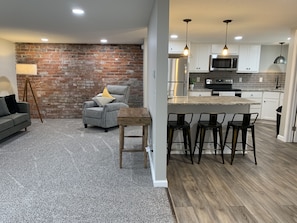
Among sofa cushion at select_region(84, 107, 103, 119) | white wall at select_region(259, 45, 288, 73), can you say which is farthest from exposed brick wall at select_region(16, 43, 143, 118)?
white wall at select_region(259, 45, 288, 73)

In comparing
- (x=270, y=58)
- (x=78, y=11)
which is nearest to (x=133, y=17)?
(x=78, y=11)

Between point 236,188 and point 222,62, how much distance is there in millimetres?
4370

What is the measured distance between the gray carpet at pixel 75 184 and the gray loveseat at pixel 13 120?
0.71 feet

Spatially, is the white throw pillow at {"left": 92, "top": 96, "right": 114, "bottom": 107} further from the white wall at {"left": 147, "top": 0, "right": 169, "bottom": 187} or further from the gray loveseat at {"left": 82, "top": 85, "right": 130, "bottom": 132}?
the white wall at {"left": 147, "top": 0, "right": 169, "bottom": 187}

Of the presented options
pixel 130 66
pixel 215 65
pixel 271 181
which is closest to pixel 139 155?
pixel 271 181

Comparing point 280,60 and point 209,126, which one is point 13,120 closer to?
point 209,126

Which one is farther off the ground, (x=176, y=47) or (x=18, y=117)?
(x=176, y=47)

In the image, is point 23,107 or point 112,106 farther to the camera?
point 112,106

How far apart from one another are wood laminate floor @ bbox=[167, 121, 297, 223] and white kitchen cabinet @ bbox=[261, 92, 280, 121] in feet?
9.03

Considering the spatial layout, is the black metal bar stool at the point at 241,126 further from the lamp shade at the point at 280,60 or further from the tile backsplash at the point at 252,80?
the lamp shade at the point at 280,60

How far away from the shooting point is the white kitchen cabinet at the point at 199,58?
6.23 metres

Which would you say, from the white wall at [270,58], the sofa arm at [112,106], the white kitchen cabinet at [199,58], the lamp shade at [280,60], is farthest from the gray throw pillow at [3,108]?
the lamp shade at [280,60]

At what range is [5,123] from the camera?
164 inches

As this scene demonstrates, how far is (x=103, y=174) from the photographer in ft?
9.83
